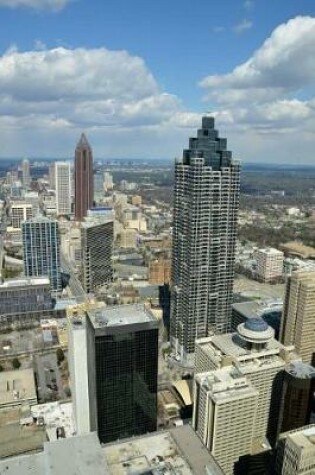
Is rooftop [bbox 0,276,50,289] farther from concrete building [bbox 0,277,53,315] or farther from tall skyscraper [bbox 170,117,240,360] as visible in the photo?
tall skyscraper [bbox 170,117,240,360]

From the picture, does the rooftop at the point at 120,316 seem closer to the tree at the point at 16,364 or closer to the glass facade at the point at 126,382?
the glass facade at the point at 126,382

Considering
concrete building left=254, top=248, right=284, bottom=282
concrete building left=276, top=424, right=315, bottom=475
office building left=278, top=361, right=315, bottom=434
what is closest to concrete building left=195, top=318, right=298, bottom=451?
office building left=278, top=361, right=315, bottom=434

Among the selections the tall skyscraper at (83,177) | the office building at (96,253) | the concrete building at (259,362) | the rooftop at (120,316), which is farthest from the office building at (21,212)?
the rooftop at (120,316)

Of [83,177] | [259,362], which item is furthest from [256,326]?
[83,177]

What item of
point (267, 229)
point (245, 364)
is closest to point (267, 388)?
point (245, 364)

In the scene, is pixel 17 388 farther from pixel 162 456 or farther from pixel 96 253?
pixel 96 253

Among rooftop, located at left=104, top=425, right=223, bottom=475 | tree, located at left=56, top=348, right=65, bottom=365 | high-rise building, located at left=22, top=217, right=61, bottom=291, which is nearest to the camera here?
rooftop, located at left=104, top=425, right=223, bottom=475
